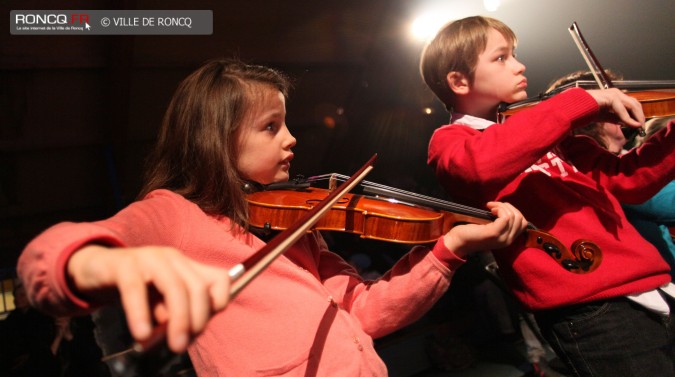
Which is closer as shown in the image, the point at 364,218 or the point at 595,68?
the point at 364,218

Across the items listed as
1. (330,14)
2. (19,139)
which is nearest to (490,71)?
(330,14)

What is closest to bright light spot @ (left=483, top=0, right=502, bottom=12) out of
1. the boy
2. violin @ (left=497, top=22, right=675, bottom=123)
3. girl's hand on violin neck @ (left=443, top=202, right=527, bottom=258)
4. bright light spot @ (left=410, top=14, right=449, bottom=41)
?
bright light spot @ (left=410, top=14, right=449, bottom=41)

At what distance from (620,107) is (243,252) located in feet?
3.07

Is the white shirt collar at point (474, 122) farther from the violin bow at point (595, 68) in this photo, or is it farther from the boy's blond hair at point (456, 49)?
the violin bow at point (595, 68)

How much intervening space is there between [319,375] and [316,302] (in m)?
0.15

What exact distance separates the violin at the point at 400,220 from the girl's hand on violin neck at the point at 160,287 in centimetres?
54

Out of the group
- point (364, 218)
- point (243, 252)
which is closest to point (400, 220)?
point (364, 218)

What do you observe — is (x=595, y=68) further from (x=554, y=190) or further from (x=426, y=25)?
(x=426, y=25)

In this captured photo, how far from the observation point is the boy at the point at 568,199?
3.26 ft

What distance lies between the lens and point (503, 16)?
119 inches

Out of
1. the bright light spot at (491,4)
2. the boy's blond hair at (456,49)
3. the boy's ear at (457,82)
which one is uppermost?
the bright light spot at (491,4)

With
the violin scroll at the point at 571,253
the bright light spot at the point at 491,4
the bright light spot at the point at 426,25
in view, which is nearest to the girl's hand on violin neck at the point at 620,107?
the violin scroll at the point at 571,253

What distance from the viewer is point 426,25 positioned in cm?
327

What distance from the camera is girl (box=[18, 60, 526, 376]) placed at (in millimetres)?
508
